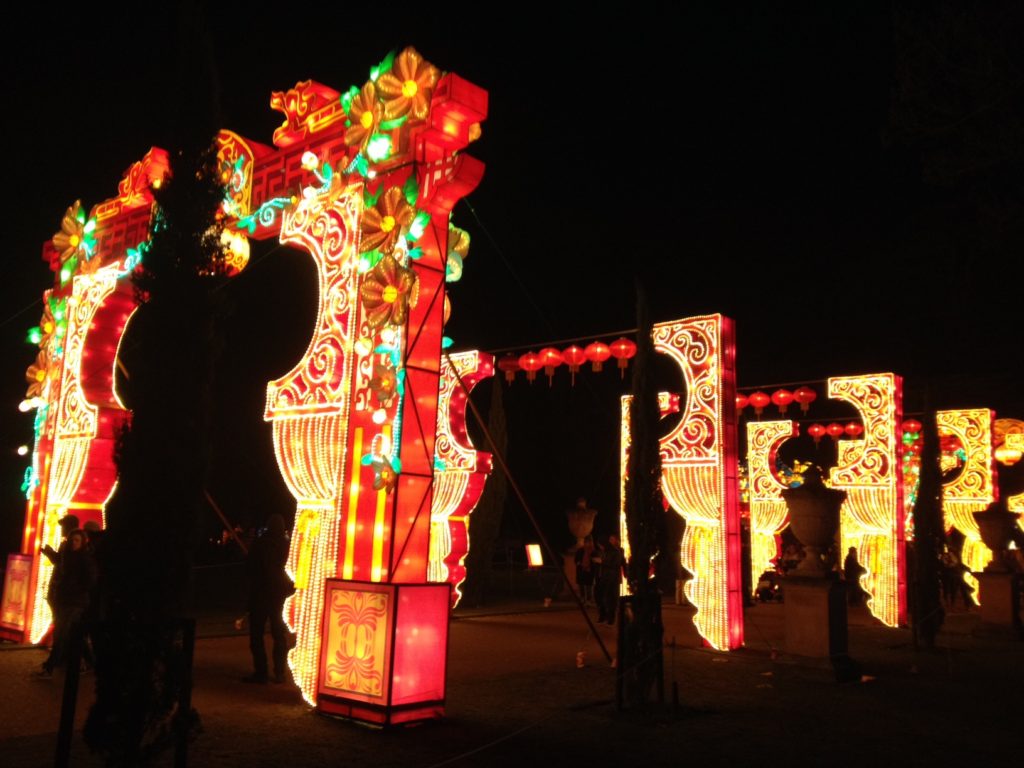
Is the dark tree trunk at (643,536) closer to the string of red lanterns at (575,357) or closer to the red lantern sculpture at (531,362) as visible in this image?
the string of red lanterns at (575,357)

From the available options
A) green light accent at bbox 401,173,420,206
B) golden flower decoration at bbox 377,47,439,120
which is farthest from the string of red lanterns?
golden flower decoration at bbox 377,47,439,120

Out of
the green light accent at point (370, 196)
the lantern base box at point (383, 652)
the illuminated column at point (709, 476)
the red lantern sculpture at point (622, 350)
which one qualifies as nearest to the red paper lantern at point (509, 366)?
the red lantern sculpture at point (622, 350)

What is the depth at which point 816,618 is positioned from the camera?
1077cm

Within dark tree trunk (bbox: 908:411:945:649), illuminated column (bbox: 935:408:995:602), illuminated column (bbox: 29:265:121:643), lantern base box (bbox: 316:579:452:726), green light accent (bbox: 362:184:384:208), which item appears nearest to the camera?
lantern base box (bbox: 316:579:452:726)

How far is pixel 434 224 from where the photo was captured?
799 cm

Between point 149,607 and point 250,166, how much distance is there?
627cm

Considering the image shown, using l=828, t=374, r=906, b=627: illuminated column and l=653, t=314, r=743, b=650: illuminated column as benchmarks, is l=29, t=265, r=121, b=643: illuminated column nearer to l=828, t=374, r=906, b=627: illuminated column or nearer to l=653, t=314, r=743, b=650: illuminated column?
l=653, t=314, r=743, b=650: illuminated column

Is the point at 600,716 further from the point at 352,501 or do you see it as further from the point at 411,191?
the point at 411,191

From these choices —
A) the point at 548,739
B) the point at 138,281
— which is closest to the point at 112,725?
the point at 138,281

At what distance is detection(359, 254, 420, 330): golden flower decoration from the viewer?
7.46 m

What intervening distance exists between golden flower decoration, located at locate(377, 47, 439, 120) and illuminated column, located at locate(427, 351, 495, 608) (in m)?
5.20

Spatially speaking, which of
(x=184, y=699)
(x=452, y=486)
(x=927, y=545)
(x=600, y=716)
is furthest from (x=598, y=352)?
(x=184, y=699)

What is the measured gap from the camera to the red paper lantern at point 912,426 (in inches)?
850

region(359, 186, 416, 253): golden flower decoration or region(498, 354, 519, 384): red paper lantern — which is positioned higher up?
region(498, 354, 519, 384): red paper lantern
